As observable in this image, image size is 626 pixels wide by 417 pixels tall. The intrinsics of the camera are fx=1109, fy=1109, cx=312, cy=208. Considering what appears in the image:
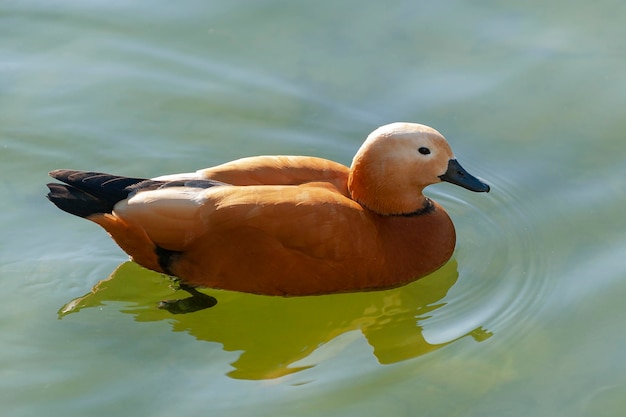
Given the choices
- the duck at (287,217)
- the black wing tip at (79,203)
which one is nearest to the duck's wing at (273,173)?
the duck at (287,217)

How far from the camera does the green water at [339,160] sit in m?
6.18

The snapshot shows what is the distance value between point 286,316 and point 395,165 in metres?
1.16

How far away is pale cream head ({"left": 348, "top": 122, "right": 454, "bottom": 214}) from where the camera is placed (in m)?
6.90

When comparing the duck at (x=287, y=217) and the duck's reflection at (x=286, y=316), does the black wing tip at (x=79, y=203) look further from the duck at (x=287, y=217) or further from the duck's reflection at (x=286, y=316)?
the duck's reflection at (x=286, y=316)

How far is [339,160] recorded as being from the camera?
814 cm

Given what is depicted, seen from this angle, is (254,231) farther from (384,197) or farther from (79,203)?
(79,203)

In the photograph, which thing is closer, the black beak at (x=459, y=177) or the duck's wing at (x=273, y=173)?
the duck's wing at (x=273, y=173)

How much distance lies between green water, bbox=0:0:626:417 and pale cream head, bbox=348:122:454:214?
61 cm

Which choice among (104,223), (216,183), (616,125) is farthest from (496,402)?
(616,125)

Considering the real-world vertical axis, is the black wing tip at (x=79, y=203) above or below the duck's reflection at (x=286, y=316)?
above

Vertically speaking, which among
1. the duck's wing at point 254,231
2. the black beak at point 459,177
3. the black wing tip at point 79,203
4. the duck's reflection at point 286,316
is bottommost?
the duck's reflection at point 286,316

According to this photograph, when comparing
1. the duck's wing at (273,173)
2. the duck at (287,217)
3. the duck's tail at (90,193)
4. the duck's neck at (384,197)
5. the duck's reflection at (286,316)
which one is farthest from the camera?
the duck's neck at (384,197)

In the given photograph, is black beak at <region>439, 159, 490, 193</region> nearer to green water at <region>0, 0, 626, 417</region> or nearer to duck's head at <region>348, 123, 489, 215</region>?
duck's head at <region>348, 123, 489, 215</region>

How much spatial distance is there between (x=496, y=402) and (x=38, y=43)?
16.8 feet
